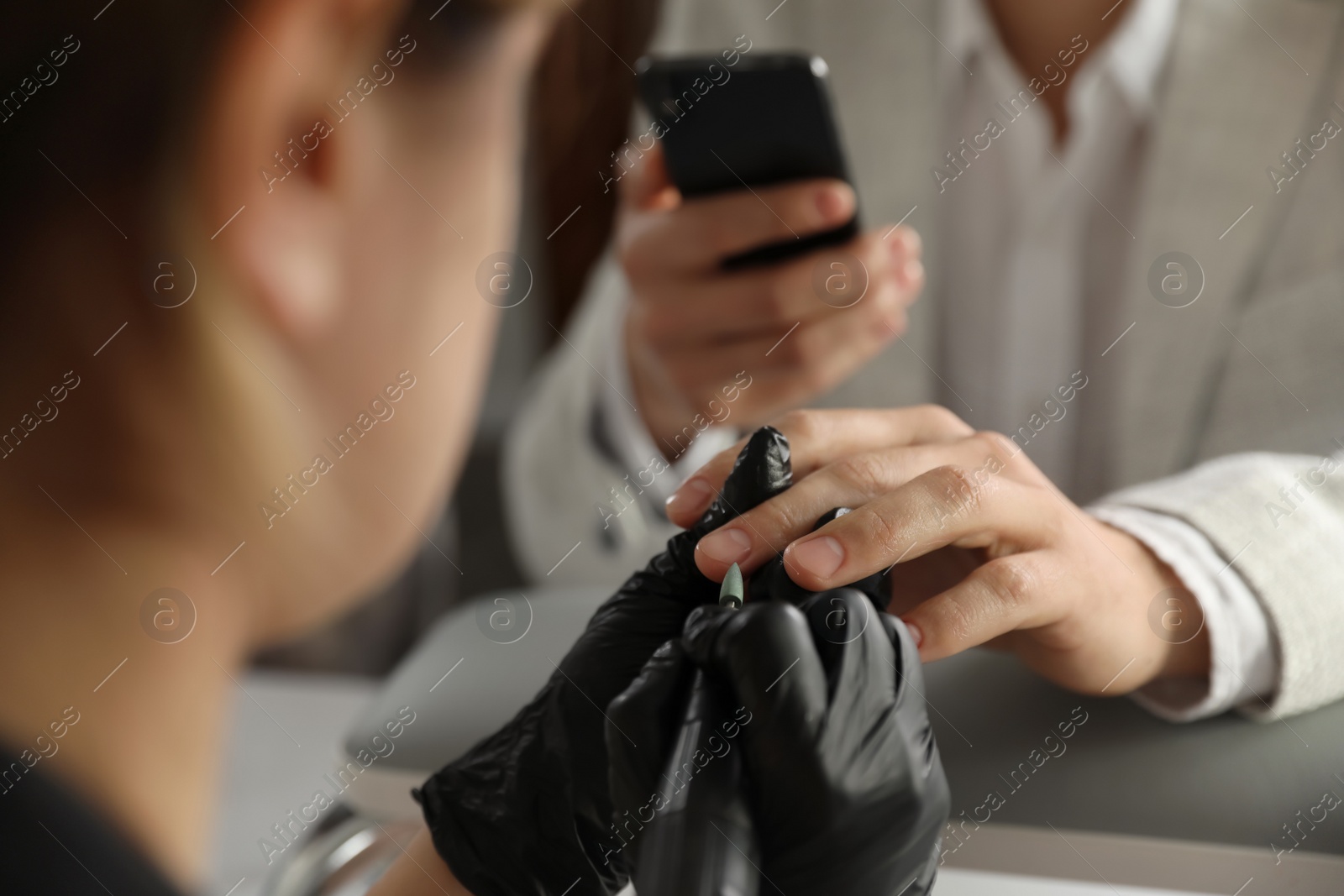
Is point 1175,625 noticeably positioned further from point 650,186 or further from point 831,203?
point 650,186

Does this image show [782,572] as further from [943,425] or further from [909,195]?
[909,195]

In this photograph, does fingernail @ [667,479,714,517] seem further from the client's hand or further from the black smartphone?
the black smartphone

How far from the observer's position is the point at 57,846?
2.17 feet

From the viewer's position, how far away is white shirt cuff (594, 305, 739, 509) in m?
0.85

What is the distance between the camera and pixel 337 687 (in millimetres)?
1281

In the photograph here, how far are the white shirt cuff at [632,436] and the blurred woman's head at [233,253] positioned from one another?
1.14 feet

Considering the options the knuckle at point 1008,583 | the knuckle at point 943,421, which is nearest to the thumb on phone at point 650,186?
the knuckle at point 943,421

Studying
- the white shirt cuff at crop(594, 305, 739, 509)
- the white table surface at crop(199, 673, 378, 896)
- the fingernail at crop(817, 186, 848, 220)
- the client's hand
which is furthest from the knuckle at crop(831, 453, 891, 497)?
the white table surface at crop(199, 673, 378, 896)

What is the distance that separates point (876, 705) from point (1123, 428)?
0.63 meters

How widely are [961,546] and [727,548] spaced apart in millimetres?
135

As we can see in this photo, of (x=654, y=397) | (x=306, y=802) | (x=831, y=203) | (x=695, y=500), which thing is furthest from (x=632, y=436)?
(x=306, y=802)

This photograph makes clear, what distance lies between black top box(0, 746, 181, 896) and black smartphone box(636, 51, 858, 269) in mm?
705

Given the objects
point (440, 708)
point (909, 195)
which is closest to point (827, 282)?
point (909, 195)

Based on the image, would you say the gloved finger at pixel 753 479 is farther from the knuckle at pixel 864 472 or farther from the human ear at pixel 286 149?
the human ear at pixel 286 149
